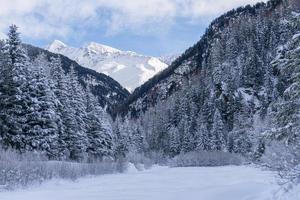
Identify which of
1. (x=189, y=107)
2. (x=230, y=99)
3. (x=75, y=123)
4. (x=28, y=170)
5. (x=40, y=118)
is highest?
(x=230, y=99)

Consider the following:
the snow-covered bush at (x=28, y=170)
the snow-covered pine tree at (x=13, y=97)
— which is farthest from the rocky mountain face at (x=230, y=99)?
the snow-covered bush at (x=28, y=170)

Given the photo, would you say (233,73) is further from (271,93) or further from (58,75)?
(58,75)

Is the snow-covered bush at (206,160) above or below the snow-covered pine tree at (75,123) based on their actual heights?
below

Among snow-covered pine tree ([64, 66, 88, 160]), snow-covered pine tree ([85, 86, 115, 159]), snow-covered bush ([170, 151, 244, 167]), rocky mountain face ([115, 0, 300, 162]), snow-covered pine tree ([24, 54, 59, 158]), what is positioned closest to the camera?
snow-covered pine tree ([24, 54, 59, 158])

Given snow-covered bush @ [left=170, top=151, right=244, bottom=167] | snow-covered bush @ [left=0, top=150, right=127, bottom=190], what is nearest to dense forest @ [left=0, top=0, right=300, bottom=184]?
snow-covered bush @ [left=170, top=151, right=244, bottom=167]

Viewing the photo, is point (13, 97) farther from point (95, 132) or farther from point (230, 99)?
point (230, 99)

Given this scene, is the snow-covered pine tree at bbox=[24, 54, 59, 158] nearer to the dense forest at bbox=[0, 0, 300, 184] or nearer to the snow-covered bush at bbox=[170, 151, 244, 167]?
the dense forest at bbox=[0, 0, 300, 184]

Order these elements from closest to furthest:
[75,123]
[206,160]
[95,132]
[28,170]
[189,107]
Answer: [28,170], [75,123], [95,132], [206,160], [189,107]

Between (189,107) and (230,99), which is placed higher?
(230,99)

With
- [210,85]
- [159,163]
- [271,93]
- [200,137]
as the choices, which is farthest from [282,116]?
[210,85]

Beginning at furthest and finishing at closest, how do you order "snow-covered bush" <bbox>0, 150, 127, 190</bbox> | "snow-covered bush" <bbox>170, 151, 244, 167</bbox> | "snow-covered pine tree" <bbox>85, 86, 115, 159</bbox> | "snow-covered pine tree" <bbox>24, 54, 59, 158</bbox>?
1. "snow-covered bush" <bbox>170, 151, 244, 167</bbox>
2. "snow-covered pine tree" <bbox>85, 86, 115, 159</bbox>
3. "snow-covered pine tree" <bbox>24, 54, 59, 158</bbox>
4. "snow-covered bush" <bbox>0, 150, 127, 190</bbox>

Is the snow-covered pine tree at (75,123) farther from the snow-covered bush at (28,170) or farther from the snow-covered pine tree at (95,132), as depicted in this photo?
the snow-covered bush at (28,170)

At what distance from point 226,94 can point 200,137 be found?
29685 millimetres

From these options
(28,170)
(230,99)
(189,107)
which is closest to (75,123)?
(28,170)
